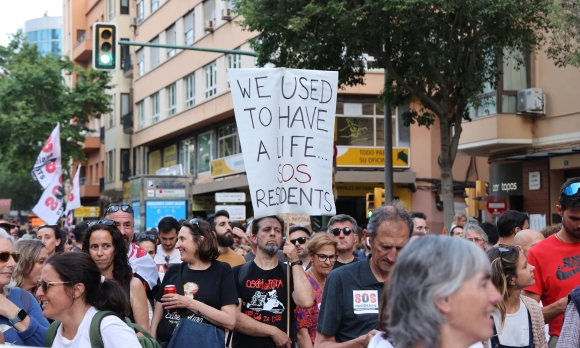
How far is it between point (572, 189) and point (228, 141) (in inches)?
1221

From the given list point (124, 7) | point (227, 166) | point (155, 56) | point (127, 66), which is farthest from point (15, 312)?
point (124, 7)

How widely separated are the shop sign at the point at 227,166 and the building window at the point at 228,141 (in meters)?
0.32

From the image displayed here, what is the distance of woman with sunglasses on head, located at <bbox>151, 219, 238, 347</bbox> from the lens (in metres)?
6.20

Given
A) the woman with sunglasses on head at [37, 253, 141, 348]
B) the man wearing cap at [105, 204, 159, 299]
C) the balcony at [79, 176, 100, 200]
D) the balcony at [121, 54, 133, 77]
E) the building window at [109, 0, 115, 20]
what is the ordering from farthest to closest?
the balcony at [79, 176, 100, 200], the building window at [109, 0, 115, 20], the balcony at [121, 54, 133, 77], the man wearing cap at [105, 204, 159, 299], the woman with sunglasses on head at [37, 253, 141, 348]

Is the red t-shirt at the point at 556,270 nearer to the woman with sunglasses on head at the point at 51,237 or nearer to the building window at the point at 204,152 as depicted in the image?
the woman with sunglasses on head at the point at 51,237

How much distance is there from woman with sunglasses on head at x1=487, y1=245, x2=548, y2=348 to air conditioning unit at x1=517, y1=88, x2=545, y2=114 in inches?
697

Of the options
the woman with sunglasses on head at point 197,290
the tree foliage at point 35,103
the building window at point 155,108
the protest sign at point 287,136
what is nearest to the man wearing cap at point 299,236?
the protest sign at point 287,136

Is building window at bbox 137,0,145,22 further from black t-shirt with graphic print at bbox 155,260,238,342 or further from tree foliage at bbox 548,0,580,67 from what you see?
black t-shirt with graphic print at bbox 155,260,238,342

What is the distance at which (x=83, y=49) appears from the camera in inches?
2298

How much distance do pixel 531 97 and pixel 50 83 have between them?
27881 mm

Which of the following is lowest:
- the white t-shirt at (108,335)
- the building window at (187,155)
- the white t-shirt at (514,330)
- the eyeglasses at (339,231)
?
the white t-shirt at (514,330)

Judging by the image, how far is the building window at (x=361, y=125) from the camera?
31375 mm

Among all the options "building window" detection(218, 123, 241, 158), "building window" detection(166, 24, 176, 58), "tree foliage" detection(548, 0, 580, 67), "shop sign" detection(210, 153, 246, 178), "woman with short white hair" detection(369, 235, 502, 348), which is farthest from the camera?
"building window" detection(166, 24, 176, 58)

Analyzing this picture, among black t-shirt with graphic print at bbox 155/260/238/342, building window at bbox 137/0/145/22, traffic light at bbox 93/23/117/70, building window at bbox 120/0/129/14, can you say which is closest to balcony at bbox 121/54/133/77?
building window at bbox 137/0/145/22
